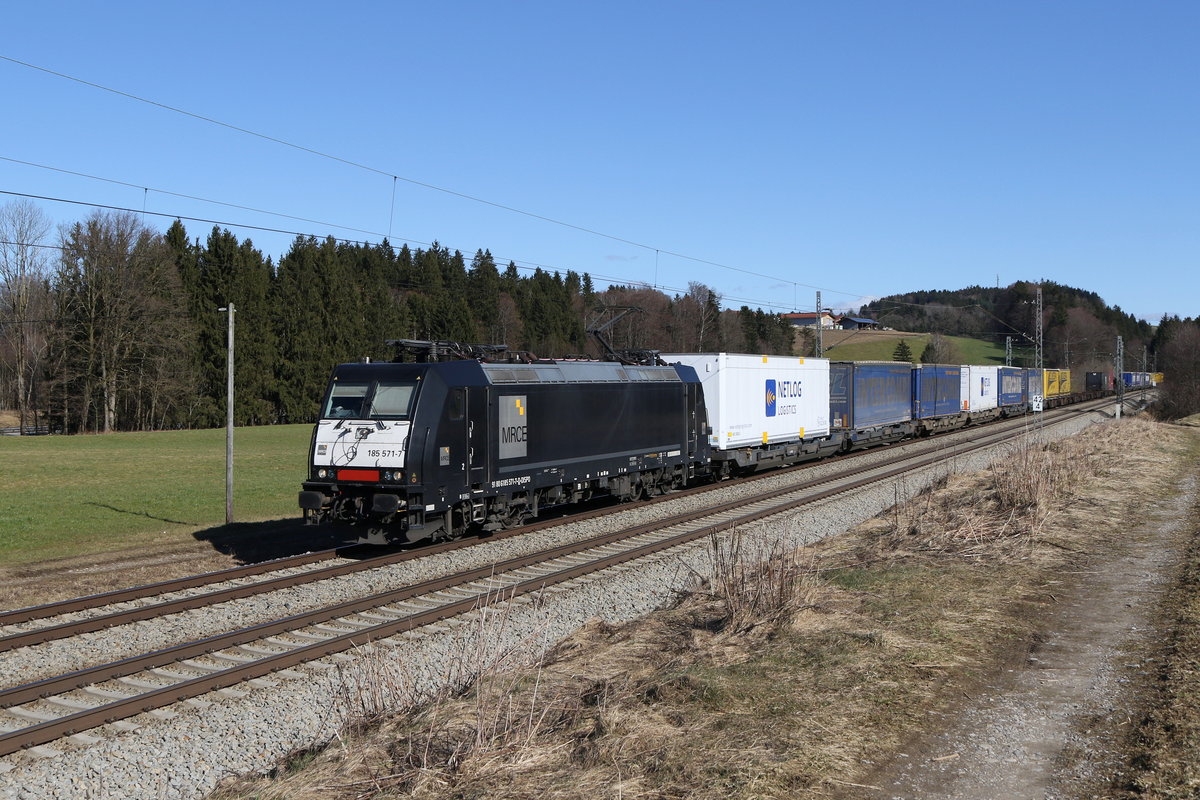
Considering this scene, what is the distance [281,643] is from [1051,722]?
786 cm

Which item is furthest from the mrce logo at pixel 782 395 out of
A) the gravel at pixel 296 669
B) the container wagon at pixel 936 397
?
the container wagon at pixel 936 397

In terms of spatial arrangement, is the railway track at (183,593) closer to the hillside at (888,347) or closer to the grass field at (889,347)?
the grass field at (889,347)

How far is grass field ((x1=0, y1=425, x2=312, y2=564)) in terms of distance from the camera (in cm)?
1934

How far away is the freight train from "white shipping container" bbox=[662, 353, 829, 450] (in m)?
0.04

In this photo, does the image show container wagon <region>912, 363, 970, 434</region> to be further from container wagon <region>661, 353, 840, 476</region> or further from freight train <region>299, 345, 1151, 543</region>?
freight train <region>299, 345, 1151, 543</region>

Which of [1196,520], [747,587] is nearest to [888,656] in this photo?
[747,587]

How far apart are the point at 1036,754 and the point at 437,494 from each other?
10621 mm

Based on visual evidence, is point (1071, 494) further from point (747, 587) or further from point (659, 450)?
point (747, 587)

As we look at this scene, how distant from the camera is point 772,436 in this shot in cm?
2761

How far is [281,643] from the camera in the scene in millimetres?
10609

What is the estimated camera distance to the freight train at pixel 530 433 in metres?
15.3

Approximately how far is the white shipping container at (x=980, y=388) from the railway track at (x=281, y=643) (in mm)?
34975

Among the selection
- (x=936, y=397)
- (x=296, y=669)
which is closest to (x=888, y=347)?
(x=936, y=397)

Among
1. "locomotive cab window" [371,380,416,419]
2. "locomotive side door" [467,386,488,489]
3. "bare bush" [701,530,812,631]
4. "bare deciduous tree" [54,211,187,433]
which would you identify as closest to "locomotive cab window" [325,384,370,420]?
"locomotive cab window" [371,380,416,419]
